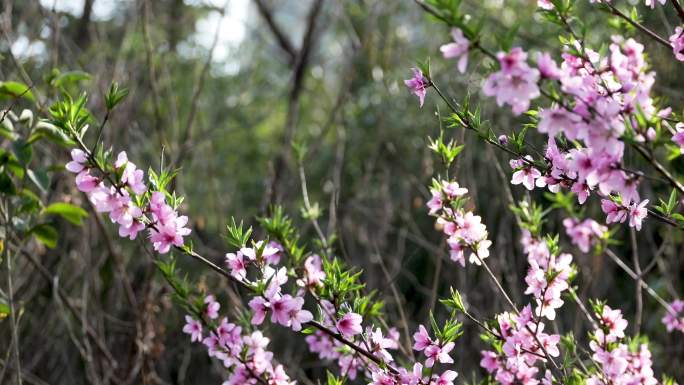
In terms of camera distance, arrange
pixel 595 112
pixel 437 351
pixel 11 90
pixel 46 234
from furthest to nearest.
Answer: pixel 46 234, pixel 11 90, pixel 437 351, pixel 595 112

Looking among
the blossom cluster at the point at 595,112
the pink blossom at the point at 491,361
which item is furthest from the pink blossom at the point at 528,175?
the pink blossom at the point at 491,361

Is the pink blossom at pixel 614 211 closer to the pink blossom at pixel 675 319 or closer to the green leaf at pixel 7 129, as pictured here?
the pink blossom at pixel 675 319

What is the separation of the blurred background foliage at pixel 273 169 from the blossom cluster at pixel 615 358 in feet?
2.02

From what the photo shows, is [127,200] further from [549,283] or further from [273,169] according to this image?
[273,169]

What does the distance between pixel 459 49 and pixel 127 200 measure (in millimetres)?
792

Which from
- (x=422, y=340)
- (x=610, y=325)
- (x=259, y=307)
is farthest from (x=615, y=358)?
(x=259, y=307)

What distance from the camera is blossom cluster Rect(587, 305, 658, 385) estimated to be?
1707mm

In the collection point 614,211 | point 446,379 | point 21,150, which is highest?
point 614,211

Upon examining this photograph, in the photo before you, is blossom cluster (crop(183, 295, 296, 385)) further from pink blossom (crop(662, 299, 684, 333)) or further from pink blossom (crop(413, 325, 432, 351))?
pink blossom (crop(662, 299, 684, 333))

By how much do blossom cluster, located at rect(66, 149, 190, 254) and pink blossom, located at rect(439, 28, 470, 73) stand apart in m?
0.72

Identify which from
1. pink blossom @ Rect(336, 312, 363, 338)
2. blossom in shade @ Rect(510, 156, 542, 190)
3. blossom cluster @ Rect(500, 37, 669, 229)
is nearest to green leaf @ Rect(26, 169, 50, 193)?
pink blossom @ Rect(336, 312, 363, 338)

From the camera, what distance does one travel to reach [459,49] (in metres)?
1.23

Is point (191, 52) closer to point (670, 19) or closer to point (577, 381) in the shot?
point (670, 19)

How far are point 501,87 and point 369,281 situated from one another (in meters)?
2.49
